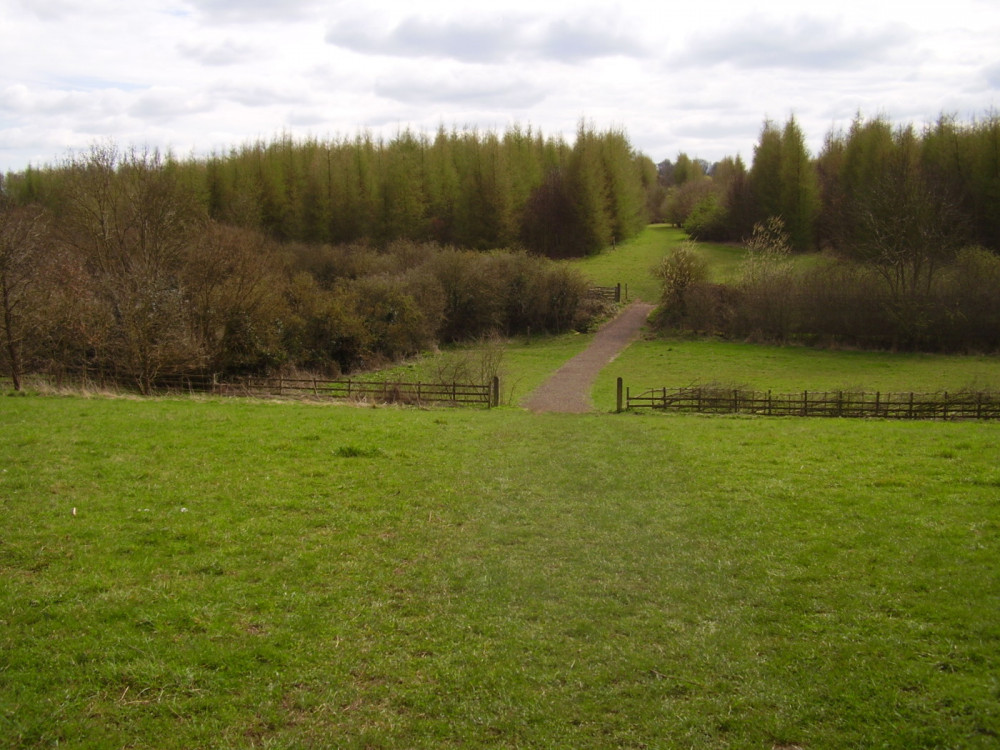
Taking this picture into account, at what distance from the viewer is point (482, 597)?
25.5ft

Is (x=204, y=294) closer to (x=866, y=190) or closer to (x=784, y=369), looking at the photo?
(x=784, y=369)

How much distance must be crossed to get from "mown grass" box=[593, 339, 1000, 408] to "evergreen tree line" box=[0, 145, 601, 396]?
11216 mm

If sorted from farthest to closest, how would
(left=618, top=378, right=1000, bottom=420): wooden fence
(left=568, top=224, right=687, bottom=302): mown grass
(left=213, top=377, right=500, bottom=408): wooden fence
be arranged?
(left=568, top=224, right=687, bottom=302): mown grass, (left=213, top=377, right=500, bottom=408): wooden fence, (left=618, top=378, right=1000, bottom=420): wooden fence

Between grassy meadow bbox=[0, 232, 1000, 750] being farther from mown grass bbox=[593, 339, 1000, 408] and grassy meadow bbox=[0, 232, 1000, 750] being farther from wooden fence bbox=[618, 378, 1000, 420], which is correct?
mown grass bbox=[593, 339, 1000, 408]

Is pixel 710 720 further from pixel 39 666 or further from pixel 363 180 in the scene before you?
pixel 363 180

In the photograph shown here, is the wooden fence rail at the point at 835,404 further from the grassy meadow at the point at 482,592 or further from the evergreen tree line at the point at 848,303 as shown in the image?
the evergreen tree line at the point at 848,303

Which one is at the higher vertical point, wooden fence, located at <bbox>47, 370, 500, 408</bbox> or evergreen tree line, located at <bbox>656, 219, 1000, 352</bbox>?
evergreen tree line, located at <bbox>656, 219, 1000, 352</bbox>

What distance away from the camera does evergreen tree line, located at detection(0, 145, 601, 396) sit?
25141 mm

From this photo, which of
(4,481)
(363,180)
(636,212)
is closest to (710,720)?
(4,481)

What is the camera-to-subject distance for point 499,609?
747 cm

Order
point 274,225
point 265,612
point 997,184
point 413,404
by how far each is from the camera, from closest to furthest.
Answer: point 265,612 → point 413,404 → point 997,184 → point 274,225

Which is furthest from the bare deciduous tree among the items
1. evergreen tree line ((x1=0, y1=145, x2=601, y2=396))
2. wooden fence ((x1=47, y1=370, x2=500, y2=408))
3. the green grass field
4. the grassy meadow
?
the green grass field

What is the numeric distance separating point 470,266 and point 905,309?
2666 cm

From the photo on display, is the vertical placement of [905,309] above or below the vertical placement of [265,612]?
above
